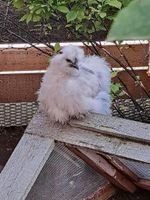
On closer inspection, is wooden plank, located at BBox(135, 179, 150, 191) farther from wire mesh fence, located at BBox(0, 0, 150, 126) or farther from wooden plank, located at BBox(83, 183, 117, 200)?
wire mesh fence, located at BBox(0, 0, 150, 126)

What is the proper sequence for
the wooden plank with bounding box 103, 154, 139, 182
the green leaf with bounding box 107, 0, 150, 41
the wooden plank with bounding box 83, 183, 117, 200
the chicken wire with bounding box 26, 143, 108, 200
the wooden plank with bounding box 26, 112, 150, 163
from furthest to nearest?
1. the wooden plank with bounding box 83, 183, 117, 200
2. the wooden plank with bounding box 103, 154, 139, 182
3. the chicken wire with bounding box 26, 143, 108, 200
4. the wooden plank with bounding box 26, 112, 150, 163
5. the green leaf with bounding box 107, 0, 150, 41

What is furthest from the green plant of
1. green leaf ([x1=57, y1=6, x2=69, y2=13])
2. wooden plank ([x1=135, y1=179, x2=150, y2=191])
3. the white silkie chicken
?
wooden plank ([x1=135, y1=179, x2=150, y2=191])

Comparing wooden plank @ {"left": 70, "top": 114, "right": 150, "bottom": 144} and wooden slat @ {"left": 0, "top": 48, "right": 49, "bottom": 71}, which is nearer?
wooden plank @ {"left": 70, "top": 114, "right": 150, "bottom": 144}

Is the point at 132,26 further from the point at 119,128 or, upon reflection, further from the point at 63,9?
the point at 63,9

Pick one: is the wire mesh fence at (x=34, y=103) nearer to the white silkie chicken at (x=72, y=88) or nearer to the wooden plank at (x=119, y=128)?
the white silkie chicken at (x=72, y=88)

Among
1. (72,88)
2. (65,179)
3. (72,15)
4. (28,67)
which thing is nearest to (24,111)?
(28,67)

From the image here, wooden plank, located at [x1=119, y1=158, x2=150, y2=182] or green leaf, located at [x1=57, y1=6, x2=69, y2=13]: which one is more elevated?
green leaf, located at [x1=57, y1=6, x2=69, y2=13]

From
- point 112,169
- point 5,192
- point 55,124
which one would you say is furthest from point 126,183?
point 5,192

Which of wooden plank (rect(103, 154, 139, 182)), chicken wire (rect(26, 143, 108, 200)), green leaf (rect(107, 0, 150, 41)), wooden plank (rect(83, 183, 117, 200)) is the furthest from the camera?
wooden plank (rect(83, 183, 117, 200))
